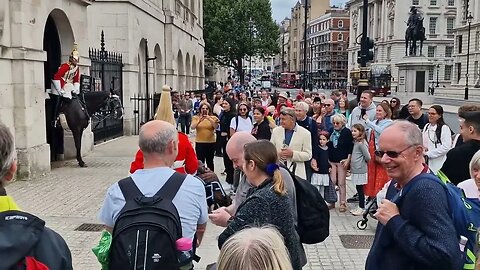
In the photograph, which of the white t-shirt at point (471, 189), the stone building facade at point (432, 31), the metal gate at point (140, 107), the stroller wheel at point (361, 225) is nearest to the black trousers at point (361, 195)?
the stroller wheel at point (361, 225)

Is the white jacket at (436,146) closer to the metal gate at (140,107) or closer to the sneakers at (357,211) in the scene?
the sneakers at (357,211)

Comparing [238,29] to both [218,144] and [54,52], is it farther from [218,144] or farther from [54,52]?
[218,144]

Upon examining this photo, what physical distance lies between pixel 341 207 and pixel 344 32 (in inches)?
6143

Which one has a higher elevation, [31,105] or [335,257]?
[31,105]

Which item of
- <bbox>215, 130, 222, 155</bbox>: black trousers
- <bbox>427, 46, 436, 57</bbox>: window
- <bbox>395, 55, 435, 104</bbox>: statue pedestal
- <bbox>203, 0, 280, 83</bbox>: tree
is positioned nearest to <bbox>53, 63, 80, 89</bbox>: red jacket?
<bbox>215, 130, 222, 155</bbox>: black trousers

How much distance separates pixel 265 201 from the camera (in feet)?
11.7

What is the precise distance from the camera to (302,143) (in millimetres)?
7906

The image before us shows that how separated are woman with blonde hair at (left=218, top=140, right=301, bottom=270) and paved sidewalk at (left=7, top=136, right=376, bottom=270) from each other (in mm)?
3201

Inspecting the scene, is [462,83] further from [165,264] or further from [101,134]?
[165,264]

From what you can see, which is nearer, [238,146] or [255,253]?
[255,253]

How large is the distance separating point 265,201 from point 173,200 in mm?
594

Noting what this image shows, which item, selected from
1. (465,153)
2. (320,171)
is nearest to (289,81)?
(320,171)

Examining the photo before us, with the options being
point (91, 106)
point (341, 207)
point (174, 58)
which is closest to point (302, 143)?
point (341, 207)

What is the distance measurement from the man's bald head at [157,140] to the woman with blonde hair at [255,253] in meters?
1.44
